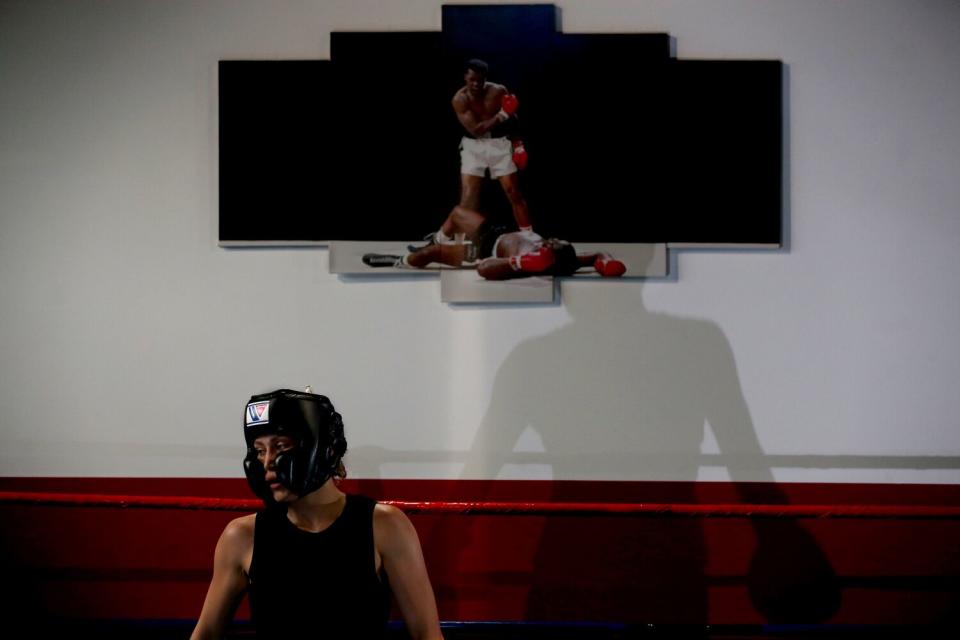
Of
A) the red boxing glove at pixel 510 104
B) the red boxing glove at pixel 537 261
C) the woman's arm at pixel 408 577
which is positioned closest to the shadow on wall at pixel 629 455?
the red boxing glove at pixel 537 261

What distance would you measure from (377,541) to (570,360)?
1.48m

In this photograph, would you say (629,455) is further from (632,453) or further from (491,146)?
(491,146)

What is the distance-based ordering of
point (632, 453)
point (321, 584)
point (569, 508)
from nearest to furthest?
1. point (321, 584)
2. point (569, 508)
3. point (632, 453)

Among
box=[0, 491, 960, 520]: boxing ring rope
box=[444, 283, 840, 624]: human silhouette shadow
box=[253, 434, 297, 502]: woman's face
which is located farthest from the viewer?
box=[444, 283, 840, 624]: human silhouette shadow

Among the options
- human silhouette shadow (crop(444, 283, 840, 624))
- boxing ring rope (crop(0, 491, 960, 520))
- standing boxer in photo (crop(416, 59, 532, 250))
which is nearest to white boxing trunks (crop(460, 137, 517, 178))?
standing boxer in photo (crop(416, 59, 532, 250))

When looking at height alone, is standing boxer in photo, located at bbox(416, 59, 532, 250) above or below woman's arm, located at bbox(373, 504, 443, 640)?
above

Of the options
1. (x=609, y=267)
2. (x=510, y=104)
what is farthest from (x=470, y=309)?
(x=510, y=104)

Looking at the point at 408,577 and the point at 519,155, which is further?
the point at 519,155

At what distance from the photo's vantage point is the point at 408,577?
1486mm

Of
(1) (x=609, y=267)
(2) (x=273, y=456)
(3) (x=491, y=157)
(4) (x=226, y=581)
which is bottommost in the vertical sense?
(4) (x=226, y=581)

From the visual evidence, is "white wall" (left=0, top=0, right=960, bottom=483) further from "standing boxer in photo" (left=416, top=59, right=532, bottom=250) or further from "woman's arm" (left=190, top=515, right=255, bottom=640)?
"woman's arm" (left=190, top=515, right=255, bottom=640)

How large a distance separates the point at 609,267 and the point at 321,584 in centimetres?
175

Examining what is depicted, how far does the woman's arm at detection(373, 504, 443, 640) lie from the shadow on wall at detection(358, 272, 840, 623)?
1.29 metres

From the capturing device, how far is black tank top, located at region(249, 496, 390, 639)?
144 cm
